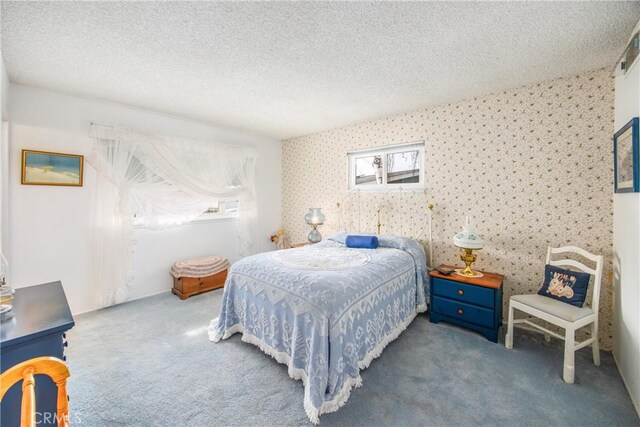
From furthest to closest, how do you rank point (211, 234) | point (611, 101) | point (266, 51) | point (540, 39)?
1. point (211, 234)
2. point (611, 101)
3. point (266, 51)
4. point (540, 39)

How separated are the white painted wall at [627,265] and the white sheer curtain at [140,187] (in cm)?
439

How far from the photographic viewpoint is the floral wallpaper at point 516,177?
2.41m

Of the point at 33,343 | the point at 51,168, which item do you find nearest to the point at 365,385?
the point at 33,343

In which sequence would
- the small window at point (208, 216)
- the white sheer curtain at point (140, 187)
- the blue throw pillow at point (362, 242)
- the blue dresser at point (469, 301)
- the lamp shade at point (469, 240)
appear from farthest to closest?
the small window at point (208, 216), the blue throw pillow at point (362, 242), the white sheer curtain at point (140, 187), the lamp shade at point (469, 240), the blue dresser at point (469, 301)

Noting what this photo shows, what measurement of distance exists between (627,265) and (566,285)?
416mm

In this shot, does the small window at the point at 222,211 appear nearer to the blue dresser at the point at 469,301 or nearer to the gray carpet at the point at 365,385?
the gray carpet at the point at 365,385

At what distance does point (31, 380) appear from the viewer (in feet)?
2.66

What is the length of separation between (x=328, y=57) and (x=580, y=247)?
2.85 metres

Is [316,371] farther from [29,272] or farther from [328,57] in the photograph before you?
[29,272]

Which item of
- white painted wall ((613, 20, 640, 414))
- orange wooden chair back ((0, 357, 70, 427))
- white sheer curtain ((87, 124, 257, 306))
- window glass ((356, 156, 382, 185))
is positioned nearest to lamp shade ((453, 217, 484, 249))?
white painted wall ((613, 20, 640, 414))

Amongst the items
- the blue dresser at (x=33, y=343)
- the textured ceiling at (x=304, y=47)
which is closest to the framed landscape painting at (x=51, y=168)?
the textured ceiling at (x=304, y=47)

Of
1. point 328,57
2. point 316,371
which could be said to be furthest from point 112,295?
point 328,57

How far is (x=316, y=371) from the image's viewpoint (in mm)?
1729

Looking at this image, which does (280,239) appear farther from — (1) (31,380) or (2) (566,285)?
(1) (31,380)
